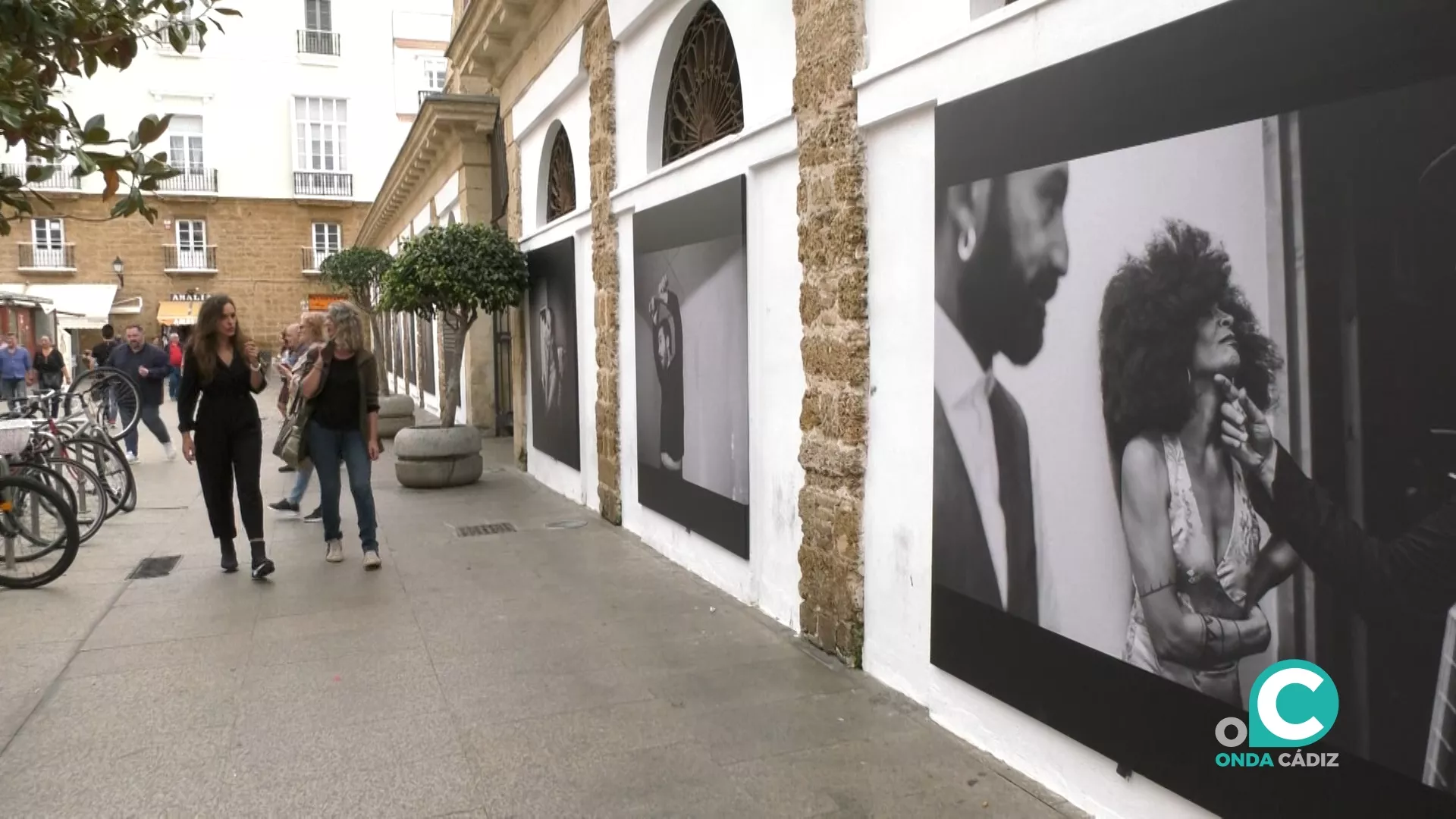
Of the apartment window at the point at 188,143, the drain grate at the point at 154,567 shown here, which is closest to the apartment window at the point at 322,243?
the apartment window at the point at 188,143

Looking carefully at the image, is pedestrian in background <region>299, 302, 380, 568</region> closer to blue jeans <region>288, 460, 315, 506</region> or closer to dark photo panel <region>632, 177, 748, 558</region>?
blue jeans <region>288, 460, 315, 506</region>

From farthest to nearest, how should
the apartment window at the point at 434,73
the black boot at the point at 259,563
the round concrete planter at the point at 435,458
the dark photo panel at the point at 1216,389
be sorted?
the apartment window at the point at 434,73, the round concrete planter at the point at 435,458, the black boot at the point at 259,563, the dark photo panel at the point at 1216,389

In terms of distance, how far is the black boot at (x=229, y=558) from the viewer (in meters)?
6.52

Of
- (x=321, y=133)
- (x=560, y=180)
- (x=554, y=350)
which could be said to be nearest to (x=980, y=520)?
(x=554, y=350)

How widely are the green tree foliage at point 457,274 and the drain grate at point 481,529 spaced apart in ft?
8.84

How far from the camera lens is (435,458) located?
10148mm

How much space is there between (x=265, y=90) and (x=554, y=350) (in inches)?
1352

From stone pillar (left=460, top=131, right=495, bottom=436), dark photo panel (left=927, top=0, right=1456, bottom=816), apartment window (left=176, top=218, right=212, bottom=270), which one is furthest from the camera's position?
apartment window (left=176, top=218, right=212, bottom=270)

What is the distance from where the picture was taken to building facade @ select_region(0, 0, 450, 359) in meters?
35.1

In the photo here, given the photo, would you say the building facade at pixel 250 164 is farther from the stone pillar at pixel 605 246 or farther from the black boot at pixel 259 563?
the black boot at pixel 259 563

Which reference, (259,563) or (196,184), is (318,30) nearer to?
(196,184)

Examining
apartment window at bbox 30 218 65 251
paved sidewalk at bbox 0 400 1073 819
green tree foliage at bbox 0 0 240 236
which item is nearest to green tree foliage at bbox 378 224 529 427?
paved sidewalk at bbox 0 400 1073 819

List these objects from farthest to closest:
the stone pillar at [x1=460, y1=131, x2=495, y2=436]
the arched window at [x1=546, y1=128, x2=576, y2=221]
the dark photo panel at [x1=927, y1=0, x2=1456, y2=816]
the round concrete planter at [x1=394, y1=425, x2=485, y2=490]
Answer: the stone pillar at [x1=460, y1=131, x2=495, y2=436] → the round concrete planter at [x1=394, y1=425, x2=485, y2=490] → the arched window at [x1=546, y1=128, x2=576, y2=221] → the dark photo panel at [x1=927, y1=0, x2=1456, y2=816]

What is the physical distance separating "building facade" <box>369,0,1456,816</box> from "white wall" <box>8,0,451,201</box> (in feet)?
119
